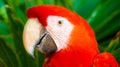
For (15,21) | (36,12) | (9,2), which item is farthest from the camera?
(9,2)

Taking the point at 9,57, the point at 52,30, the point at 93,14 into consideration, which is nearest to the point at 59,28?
the point at 52,30

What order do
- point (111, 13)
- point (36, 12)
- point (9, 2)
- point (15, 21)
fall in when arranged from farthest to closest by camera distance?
point (111, 13)
point (9, 2)
point (15, 21)
point (36, 12)

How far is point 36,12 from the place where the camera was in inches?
44.1

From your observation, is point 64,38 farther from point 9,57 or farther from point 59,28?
point 9,57

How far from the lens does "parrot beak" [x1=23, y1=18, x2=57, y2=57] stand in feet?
3.64

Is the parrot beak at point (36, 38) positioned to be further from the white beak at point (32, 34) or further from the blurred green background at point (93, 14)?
the blurred green background at point (93, 14)

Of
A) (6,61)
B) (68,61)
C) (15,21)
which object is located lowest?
(6,61)

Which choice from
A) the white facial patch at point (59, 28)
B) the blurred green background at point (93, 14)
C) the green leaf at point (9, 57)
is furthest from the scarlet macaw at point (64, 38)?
the blurred green background at point (93, 14)

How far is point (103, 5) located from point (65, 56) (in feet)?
2.10

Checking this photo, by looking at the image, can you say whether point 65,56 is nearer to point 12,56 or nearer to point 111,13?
point 12,56

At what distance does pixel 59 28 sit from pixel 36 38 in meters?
0.09

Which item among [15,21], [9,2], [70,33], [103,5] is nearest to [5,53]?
[15,21]

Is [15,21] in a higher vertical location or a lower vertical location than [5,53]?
higher

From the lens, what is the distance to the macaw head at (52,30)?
3.67ft
